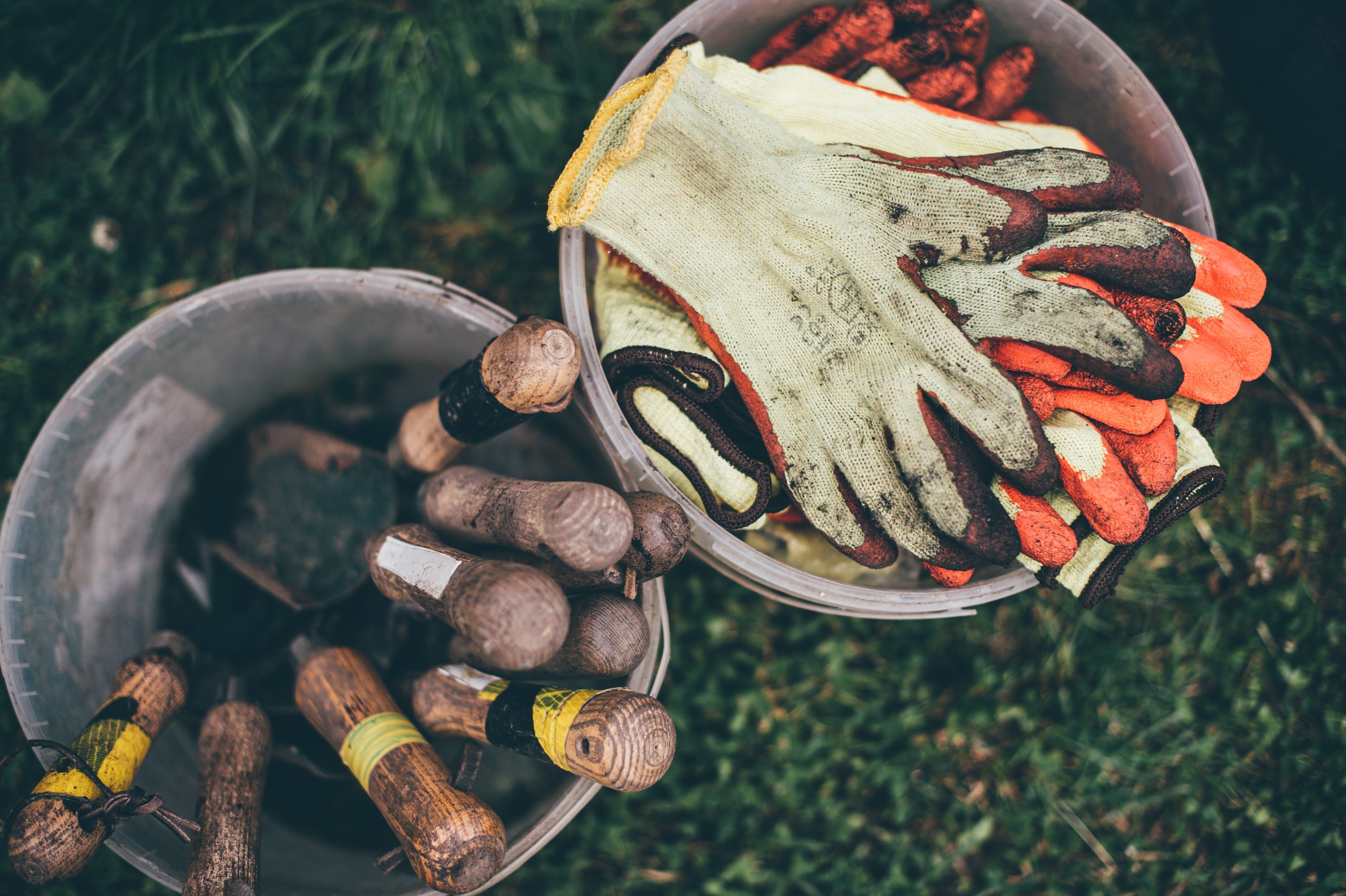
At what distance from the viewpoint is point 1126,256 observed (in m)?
1.11

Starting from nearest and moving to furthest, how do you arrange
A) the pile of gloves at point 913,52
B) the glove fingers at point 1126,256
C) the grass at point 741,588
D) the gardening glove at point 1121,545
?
the glove fingers at point 1126,256 → the gardening glove at point 1121,545 → the pile of gloves at point 913,52 → the grass at point 741,588

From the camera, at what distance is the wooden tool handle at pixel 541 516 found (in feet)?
3.14

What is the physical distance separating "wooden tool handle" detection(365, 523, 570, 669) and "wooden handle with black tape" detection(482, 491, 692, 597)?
106 millimetres

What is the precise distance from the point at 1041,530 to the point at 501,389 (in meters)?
0.84

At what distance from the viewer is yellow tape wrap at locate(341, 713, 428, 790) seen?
44.6 inches

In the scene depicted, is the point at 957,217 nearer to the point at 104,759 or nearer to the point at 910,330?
the point at 910,330

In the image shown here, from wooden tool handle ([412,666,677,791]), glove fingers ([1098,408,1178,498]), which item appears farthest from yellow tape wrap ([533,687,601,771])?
glove fingers ([1098,408,1178,498])

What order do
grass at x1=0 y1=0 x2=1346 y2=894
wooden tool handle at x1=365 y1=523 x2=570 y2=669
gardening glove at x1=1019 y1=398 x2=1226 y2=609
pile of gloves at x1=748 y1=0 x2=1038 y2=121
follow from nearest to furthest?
wooden tool handle at x1=365 y1=523 x2=570 y2=669 < gardening glove at x1=1019 y1=398 x2=1226 y2=609 < pile of gloves at x1=748 y1=0 x2=1038 y2=121 < grass at x1=0 y1=0 x2=1346 y2=894

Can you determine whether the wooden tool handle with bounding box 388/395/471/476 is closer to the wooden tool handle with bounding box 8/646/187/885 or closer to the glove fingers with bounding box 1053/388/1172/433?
the wooden tool handle with bounding box 8/646/187/885

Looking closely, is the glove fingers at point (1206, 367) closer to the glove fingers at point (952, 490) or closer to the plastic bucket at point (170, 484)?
the glove fingers at point (952, 490)

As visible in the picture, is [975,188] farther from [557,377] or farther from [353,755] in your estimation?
[353,755]

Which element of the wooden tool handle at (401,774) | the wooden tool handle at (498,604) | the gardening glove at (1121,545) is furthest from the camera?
the gardening glove at (1121,545)

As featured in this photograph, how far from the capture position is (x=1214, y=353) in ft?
3.88

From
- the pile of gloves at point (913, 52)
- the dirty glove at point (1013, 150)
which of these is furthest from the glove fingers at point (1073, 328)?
the pile of gloves at point (913, 52)
